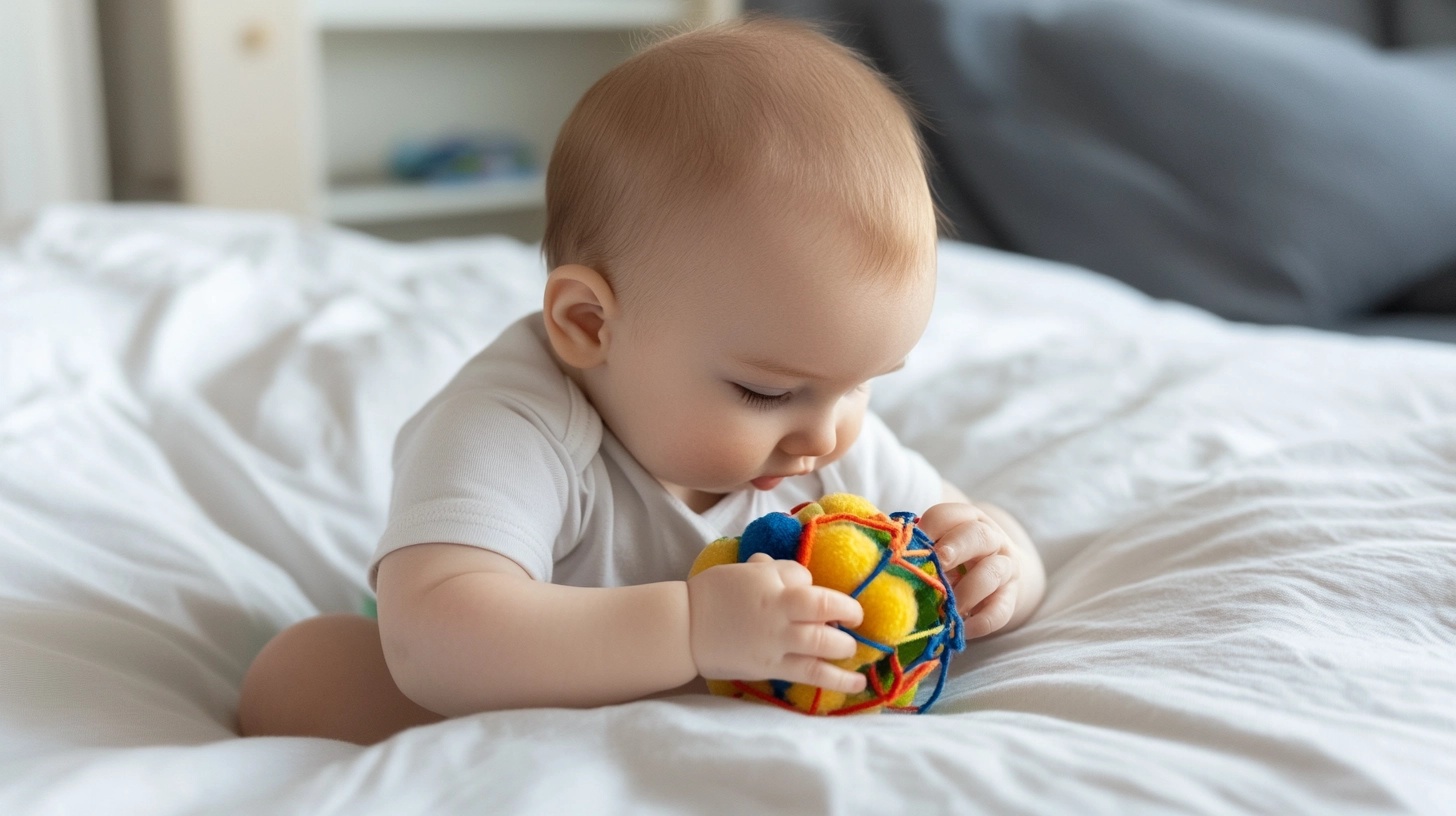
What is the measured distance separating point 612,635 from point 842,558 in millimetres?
115

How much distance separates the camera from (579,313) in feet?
2.42

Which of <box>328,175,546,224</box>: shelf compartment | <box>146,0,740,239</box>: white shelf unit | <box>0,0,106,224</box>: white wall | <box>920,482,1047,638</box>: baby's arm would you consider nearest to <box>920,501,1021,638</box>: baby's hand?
<box>920,482,1047,638</box>: baby's arm

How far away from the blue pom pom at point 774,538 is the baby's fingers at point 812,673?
5 cm

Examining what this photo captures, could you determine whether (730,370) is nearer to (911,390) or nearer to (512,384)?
(512,384)

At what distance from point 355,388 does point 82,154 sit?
1616 millimetres

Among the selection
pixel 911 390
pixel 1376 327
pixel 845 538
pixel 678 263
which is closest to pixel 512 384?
pixel 678 263

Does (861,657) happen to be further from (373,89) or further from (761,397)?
(373,89)

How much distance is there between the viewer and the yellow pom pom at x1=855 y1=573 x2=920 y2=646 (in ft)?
1.97

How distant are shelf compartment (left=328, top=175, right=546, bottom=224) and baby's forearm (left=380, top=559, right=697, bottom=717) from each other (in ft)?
6.68

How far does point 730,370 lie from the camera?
68 cm

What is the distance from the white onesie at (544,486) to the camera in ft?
2.14

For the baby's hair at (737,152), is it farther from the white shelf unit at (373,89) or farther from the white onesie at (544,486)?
the white shelf unit at (373,89)

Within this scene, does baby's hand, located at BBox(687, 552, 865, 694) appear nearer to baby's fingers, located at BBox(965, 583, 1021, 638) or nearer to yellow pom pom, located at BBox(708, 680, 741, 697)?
yellow pom pom, located at BBox(708, 680, 741, 697)

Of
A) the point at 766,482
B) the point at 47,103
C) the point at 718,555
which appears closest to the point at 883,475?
the point at 766,482
